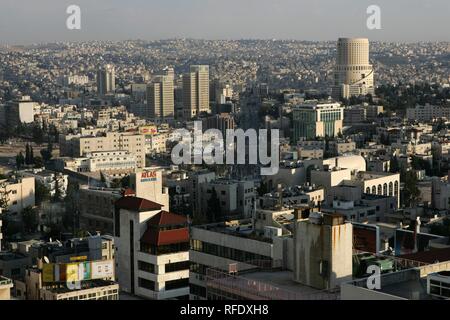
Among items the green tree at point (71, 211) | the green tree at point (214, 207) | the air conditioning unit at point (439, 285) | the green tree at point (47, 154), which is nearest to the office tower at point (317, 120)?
the green tree at point (47, 154)

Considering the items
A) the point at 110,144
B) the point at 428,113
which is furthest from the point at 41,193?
the point at 428,113

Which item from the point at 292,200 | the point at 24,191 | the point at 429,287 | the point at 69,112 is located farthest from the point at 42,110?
the point at 429,287

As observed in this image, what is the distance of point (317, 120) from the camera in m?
35.9

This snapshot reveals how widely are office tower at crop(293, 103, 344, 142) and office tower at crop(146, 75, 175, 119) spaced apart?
1351cm

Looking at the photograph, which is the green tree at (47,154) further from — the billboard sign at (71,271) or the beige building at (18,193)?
the billboard sign at (71,271)

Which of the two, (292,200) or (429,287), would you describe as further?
(292,200)

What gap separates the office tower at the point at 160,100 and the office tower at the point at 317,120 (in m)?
13.5

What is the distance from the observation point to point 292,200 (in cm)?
1633

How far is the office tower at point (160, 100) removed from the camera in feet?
163

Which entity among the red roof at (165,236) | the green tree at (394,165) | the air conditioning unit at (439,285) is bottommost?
the green tree at (394,165)

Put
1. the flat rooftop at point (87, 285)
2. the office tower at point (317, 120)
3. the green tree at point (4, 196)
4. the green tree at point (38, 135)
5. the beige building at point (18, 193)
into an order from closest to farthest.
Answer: the flat rooftop at point (87, 285) → the green tree at point (4, 196) → the beige building at point (18, 193) → the office tower at point (317, 120) → the green tree at point (38, 135)

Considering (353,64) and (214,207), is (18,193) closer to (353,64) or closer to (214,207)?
(214,207)
